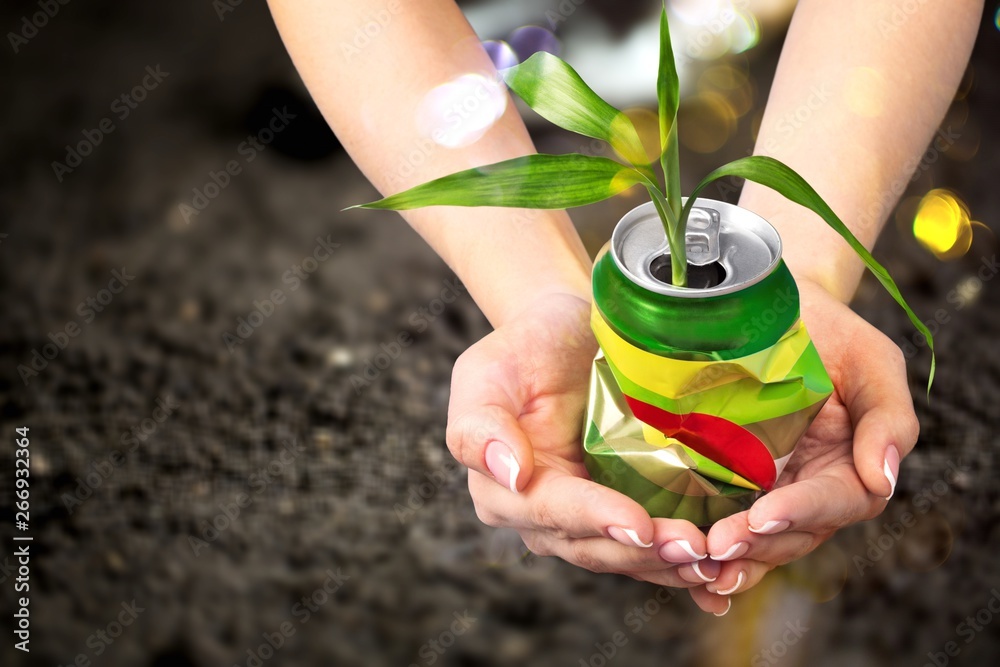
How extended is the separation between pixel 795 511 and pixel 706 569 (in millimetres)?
82

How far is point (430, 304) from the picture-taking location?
1.37 metres

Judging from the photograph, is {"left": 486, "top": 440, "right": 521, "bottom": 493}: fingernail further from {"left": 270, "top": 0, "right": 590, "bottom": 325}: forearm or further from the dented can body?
{"left": 270, "top": 0, "right": 590, "bottom": 325}: forearm

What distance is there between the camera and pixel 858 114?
2.71 feet

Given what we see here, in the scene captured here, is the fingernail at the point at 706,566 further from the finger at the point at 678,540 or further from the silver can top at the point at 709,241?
the silver can top at the point at 709,241

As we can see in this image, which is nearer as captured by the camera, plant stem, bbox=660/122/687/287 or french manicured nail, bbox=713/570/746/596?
plant stem, bbox=660/122/687/287

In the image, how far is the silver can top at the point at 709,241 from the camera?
54cm

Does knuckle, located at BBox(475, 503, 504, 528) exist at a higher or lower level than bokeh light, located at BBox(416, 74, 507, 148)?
lower

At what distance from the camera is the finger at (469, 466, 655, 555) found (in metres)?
0.58

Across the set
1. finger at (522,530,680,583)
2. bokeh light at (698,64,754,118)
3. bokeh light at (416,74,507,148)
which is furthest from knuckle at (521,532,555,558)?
bokeh light at (698,64,754,118)

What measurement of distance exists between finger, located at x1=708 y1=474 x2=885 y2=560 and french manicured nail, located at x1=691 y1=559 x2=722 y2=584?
21 millimetres

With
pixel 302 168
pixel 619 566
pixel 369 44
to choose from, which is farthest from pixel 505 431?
pixel 302 168

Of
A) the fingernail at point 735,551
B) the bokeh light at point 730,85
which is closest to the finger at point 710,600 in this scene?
the fingernail at point 735,551

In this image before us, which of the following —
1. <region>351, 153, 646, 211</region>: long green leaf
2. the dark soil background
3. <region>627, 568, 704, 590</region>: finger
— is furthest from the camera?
the dark soil background

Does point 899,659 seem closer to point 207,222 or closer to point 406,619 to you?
point 406,619
